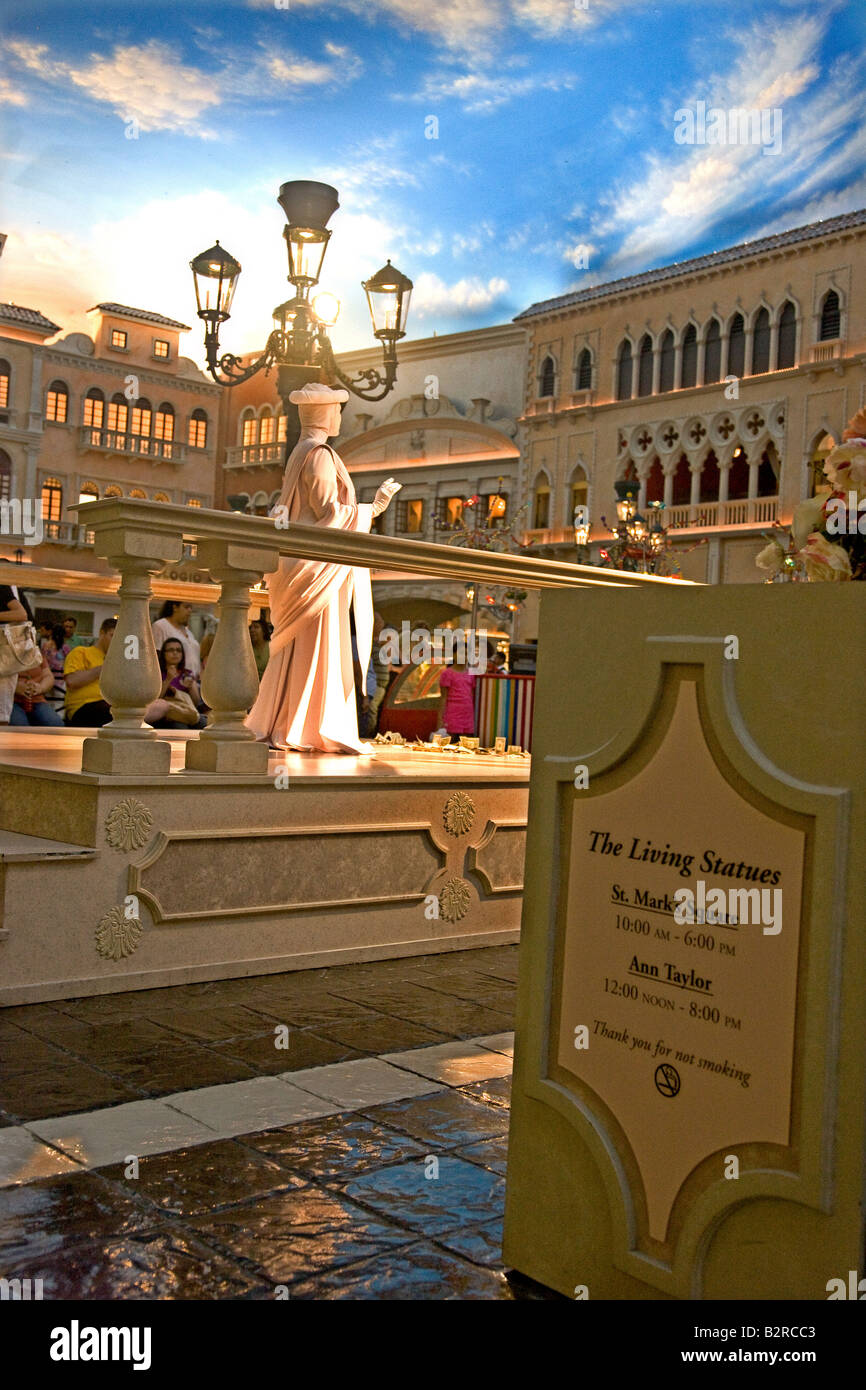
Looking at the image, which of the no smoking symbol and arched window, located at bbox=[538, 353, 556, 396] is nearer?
the no smoking symbol

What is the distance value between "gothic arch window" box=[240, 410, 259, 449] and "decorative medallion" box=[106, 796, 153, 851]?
3509 cm

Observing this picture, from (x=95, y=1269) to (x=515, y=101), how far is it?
1464 inches

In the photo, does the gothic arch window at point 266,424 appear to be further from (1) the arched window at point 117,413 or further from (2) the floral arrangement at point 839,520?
(2) the floral arrangement at point 839,520

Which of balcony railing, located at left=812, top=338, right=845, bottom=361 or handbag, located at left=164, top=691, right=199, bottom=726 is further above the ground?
balcony railing, located at left=812, top=338, right=845, bottom=361

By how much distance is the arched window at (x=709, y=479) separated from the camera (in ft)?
96.3

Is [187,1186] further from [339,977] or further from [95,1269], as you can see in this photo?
[339,977]

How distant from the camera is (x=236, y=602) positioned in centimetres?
432

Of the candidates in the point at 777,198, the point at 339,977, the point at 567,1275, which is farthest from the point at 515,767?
the point at 777,198

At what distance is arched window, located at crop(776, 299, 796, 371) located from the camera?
26875mm

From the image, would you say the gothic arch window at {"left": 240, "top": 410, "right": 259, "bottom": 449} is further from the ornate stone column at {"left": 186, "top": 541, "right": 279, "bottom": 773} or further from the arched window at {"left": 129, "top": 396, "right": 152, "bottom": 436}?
the ornate stone column at {"left": 186, "top": 541, "right": 279, "bottom": 773}

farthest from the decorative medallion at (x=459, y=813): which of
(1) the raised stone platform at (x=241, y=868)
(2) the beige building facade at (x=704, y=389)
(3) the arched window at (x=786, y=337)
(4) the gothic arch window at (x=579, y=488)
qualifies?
(4) the gothic arch window at (x=579, y=488)

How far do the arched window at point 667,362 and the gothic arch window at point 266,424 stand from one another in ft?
41.9

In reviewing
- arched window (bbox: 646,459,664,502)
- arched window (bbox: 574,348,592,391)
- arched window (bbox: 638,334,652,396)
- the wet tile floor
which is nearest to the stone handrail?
the wet tile floor

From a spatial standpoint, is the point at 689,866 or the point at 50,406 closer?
the point at 689,866
